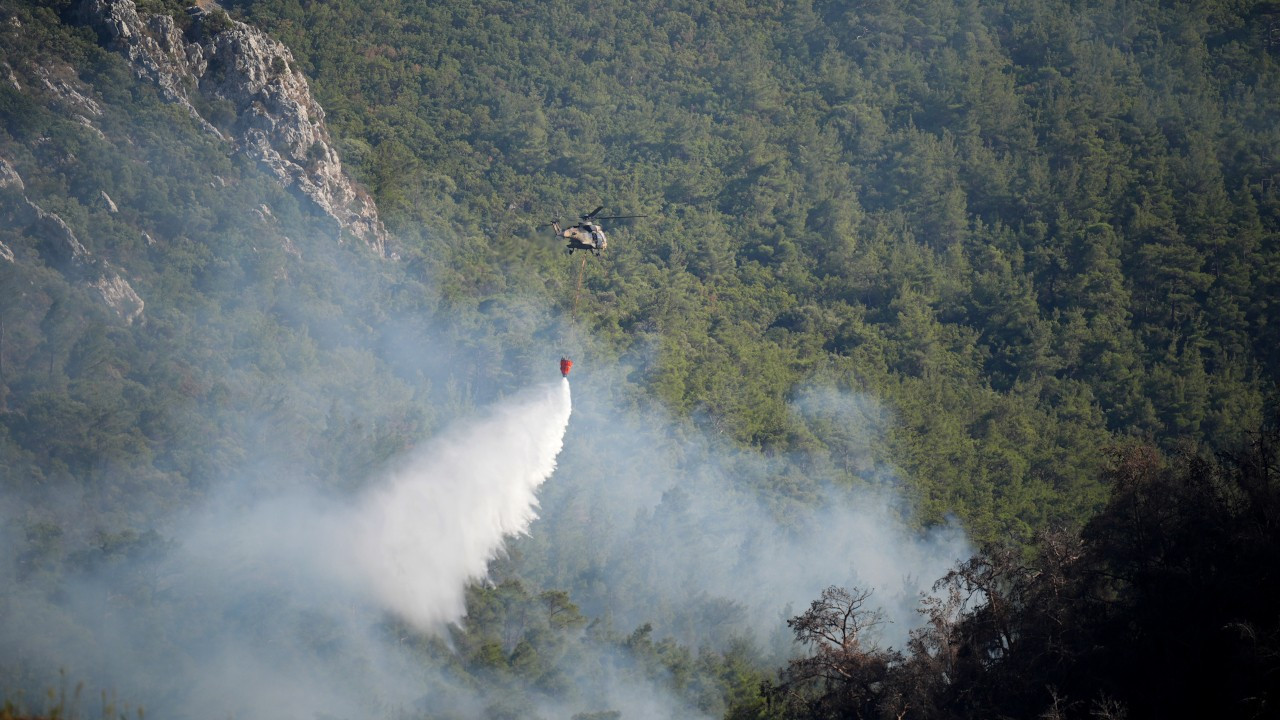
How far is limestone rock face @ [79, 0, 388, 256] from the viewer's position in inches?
3184

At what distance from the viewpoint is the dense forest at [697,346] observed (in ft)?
123

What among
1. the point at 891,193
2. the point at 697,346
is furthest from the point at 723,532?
the point at 891,193

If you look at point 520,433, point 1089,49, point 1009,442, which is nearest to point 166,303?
point 520,433

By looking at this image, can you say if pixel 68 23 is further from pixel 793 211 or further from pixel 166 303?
pixel 793 211

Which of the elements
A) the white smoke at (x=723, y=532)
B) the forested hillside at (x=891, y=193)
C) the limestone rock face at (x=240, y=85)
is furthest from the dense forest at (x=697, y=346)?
the limestone rock face at (x=240, y=85)

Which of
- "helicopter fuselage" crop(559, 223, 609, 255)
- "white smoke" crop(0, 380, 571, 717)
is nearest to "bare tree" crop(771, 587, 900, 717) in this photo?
"white smoke" crop(0, 380, 571, 717)

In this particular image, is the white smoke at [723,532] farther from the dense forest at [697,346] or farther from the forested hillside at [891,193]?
the forested hillside at [891,193]

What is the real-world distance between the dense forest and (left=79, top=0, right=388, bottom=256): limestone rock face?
0.64 meters

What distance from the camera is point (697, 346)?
279 ft

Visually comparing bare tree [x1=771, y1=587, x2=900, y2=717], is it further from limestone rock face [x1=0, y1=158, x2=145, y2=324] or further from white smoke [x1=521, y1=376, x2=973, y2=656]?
limestone rock face [x1=0, y1=158, x2=145, y2=324]

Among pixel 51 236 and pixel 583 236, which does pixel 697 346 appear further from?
pixel 51 236

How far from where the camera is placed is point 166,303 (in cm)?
7412

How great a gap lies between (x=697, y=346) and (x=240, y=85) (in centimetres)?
3598

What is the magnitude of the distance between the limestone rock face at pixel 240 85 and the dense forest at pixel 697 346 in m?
0.64
